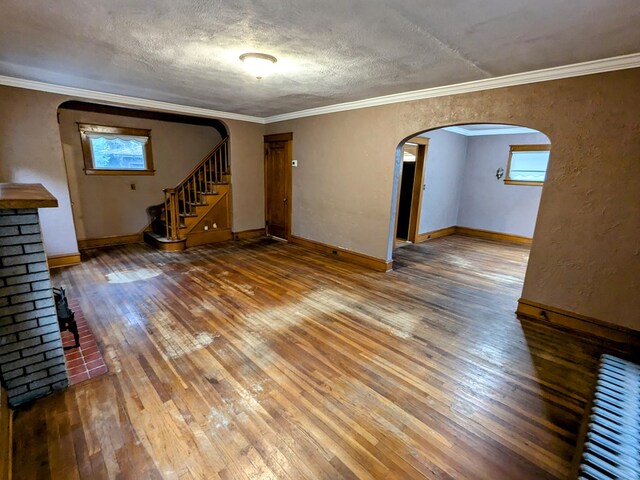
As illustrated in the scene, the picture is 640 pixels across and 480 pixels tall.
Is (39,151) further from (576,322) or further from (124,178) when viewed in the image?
(576,322)

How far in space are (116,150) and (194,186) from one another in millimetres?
1661

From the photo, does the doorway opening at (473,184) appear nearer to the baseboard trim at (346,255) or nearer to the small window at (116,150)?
the baseboard trim at (346,255)

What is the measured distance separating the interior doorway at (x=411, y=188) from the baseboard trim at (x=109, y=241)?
18.4 ft

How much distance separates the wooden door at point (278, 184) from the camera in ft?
20.9

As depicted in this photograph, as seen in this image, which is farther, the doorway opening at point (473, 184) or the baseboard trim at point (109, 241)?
the doorway opening at point (473, 184)

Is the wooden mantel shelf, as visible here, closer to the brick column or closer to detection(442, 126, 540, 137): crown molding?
the brick column

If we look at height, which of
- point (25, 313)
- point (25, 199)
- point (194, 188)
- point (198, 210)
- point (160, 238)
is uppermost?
point (25, 199)

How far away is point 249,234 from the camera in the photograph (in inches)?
272

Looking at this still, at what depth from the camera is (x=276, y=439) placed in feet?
5.92

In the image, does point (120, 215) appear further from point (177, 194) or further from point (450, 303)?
point (450, 303)

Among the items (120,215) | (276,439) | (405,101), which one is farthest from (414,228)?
(120,215)

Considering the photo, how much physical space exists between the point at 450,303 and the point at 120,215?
20.7 ft

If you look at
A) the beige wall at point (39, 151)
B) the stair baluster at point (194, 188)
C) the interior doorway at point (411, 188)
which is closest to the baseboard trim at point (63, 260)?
the beige wall at point (39, 151)

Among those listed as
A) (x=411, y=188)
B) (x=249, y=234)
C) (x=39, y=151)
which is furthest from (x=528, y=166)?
(x=39, y=151)
